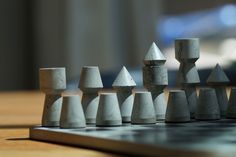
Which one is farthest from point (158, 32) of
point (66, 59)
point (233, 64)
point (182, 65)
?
point (182, 65)

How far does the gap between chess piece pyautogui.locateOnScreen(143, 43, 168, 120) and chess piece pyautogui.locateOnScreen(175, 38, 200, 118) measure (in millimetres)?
40

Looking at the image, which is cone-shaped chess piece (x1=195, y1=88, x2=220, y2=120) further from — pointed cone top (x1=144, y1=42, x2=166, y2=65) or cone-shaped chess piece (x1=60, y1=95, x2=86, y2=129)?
cone-shaped chess piece (x1=60, y1=95, x2=86, y2=129)

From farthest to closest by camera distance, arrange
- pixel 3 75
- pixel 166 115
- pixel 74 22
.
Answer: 1. pixel 3 75
2. pixel 74 22
3. pixel 166 115

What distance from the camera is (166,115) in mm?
868

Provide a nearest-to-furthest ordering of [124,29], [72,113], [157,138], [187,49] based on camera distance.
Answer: [157,138], [72,113], [187,49], [124,29]

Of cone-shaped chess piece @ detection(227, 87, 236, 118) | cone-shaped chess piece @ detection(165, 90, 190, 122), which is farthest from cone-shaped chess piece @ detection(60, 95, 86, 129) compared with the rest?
cone-shaped chess piece @ detection(227, 87, 236, 118)

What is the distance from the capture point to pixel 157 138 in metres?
0.65

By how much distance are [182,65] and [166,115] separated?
0.12m

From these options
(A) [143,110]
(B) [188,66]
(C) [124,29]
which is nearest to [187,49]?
(B) [188,66]

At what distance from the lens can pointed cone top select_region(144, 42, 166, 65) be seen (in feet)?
2.95

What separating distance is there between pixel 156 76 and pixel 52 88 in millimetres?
165

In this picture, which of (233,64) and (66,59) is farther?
(66,59)

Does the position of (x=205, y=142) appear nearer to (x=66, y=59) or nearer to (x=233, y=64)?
(x=233, y=64)

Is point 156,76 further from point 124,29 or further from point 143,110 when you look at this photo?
point 124,29
